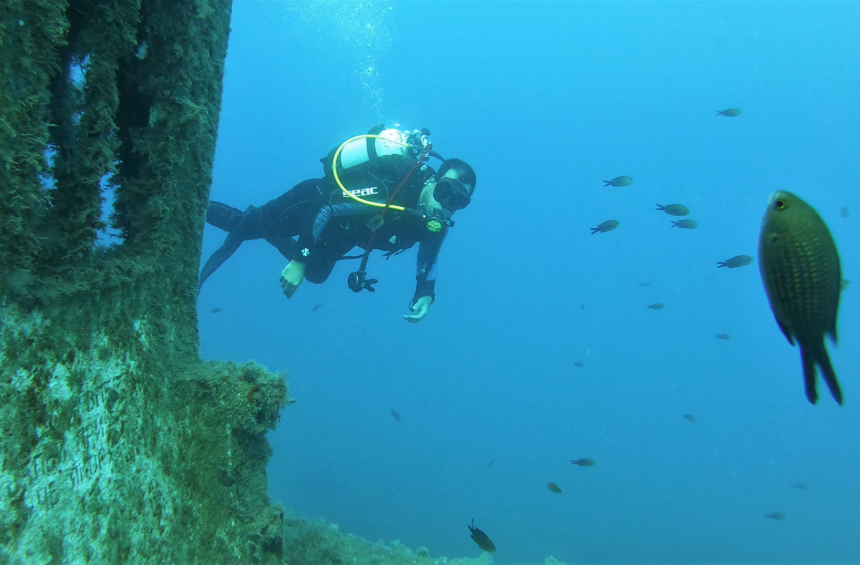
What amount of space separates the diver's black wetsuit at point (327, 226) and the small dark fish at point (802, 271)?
5018 millimetres

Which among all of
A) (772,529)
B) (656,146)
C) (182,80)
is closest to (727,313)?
(656,146)

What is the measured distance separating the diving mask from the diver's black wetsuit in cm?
37

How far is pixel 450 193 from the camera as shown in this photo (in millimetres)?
6246

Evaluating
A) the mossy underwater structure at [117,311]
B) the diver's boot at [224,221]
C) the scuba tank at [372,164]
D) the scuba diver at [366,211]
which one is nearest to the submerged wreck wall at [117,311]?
the mossy underwater structure at [117,311]

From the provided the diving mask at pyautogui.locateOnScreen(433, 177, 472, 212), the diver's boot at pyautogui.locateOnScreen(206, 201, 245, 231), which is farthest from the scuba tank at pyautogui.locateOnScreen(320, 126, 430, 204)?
the diver's boot at pyautogui.locateOnScreen(206, 201, 245, 231)

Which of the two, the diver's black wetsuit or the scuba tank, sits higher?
the scuba tank

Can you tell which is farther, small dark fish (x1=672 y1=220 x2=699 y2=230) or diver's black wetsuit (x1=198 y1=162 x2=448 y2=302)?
small dark fish (x1=672 y1=220 x2=699 y2=230)

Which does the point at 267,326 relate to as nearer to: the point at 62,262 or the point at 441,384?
the point at 441,384

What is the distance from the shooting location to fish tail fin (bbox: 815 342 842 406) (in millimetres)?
1211

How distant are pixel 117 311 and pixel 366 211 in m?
4.60

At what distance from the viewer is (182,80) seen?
6.33ft

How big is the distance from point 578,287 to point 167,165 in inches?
3685

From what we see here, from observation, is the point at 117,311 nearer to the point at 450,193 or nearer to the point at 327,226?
the point at 327,226

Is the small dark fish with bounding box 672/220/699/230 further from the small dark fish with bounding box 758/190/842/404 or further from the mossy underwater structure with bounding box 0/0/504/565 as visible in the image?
the mossy underwater structure with bounding box 0/0/504/565
